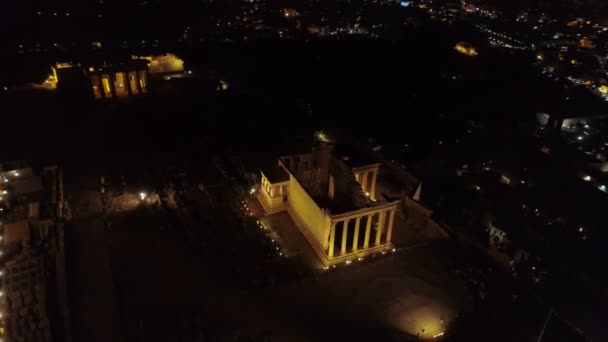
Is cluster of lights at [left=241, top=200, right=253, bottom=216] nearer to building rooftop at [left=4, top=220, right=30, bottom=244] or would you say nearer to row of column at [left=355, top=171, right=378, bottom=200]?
row of column at [left=355, top=171, right=378, bottom=200]

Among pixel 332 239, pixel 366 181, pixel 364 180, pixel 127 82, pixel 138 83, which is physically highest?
pixel 127 82

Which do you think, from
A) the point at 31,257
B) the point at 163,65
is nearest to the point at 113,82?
the point at 163,65

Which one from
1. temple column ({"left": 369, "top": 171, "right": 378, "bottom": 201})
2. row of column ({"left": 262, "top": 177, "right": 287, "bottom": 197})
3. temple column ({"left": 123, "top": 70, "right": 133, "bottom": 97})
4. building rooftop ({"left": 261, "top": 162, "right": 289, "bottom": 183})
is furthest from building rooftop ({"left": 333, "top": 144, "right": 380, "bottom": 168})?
temple column ({"left": 123, "top": 70, "right": 133, "bottom": 97})

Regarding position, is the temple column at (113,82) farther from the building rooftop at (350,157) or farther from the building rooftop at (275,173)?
the building rooftop at (350,157)

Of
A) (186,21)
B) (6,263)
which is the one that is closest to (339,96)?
(6,263)

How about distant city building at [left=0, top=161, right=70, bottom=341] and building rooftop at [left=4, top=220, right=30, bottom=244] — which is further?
building rooftop at [left=4, top=220, right=30, bottom=244]

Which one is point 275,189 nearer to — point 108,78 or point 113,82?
point 113,82

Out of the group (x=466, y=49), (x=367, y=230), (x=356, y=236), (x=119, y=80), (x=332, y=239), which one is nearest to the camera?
(x=332, y=239)

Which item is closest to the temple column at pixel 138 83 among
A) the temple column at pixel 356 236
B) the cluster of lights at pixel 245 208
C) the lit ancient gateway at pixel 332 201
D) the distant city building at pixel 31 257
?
the distant city building at pixel 31 257

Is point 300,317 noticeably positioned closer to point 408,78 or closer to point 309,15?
point 408,78
